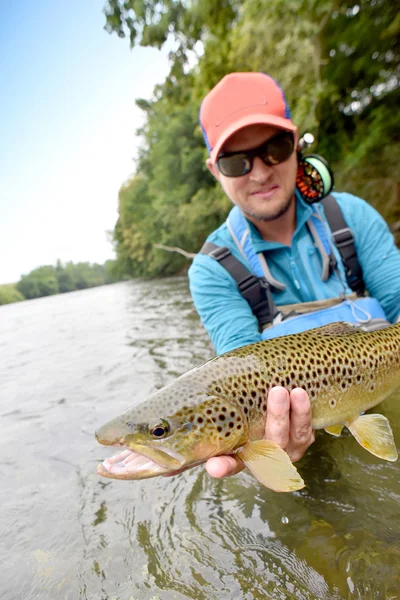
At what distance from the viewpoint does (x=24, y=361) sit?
390 inches

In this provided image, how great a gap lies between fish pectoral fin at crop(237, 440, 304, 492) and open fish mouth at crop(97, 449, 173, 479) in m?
0.37

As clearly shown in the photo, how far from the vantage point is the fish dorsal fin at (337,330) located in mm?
2271

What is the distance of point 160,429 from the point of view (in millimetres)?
1747

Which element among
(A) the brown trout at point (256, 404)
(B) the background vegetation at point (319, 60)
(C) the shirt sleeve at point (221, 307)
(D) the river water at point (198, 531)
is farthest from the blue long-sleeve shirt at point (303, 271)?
(B) the background vegetation at point (319, 60)

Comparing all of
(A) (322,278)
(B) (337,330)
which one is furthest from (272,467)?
(A) (322,278)

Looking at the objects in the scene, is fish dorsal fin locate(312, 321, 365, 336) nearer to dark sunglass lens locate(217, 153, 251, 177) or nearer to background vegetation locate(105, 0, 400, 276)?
dark sunglass lens locate(217, 153, 251, 177)

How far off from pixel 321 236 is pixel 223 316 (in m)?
1.00

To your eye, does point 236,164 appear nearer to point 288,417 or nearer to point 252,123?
point 252,123

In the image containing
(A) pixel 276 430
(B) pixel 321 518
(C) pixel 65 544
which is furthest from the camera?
(C) pixel 65 544

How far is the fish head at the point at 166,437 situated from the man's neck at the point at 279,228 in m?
1.66

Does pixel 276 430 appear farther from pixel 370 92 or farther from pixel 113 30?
pixel 370 92

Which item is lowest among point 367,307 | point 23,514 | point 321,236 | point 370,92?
point 23,514

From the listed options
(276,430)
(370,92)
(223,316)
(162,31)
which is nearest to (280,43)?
(162,31)

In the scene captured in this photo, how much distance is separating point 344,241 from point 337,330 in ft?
3.45
